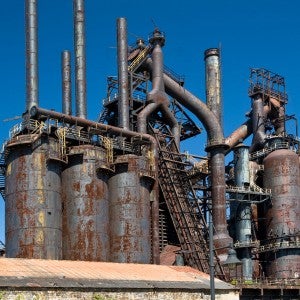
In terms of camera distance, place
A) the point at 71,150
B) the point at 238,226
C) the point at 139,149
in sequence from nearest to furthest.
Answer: the point at 71,150 → the point at 139,149 → the point at 238,226

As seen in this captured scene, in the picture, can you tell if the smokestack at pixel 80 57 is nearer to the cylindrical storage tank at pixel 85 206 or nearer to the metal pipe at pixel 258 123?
the cylindrical storage tank at pixel 85 206

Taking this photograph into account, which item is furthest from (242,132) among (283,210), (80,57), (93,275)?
(93,275)

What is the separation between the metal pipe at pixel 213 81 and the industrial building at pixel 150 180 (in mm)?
Answer: 91

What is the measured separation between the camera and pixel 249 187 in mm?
53500

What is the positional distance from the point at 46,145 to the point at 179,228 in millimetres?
13311

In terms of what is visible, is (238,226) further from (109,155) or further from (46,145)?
(46,145)

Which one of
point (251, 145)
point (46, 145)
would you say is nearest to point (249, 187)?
point (251, 145)

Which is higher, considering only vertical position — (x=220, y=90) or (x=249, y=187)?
(x=220, y=90)

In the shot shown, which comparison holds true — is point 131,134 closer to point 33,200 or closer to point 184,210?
point 184,210

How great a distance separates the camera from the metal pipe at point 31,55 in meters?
41.5

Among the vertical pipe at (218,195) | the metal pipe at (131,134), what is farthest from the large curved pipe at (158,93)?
the metal pipe at (131,134)

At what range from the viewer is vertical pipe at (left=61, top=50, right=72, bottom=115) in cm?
5029

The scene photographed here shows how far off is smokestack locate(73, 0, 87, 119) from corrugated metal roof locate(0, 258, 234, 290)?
16.0 meters

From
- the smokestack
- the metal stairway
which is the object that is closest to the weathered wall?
the metal stairway
